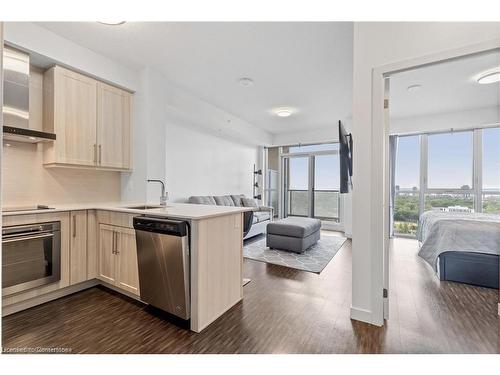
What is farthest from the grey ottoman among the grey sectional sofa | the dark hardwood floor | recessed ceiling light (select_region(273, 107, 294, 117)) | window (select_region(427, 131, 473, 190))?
window (select_region(427, 131, 473, 190))

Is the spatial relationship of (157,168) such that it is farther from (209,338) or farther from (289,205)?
(289,205)

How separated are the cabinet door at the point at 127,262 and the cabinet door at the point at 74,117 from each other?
114 cm

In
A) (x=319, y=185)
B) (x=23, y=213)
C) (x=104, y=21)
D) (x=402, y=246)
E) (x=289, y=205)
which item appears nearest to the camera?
(x=23, y=213)

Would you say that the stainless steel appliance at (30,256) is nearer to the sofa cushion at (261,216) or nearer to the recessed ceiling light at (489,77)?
the sofa cushion at (261,216)

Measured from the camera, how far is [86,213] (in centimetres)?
264

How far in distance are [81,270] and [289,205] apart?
587cm

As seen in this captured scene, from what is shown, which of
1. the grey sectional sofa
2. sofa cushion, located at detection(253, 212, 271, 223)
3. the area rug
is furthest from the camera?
sofa cushion, located at detection(253, 212, 271, 223)

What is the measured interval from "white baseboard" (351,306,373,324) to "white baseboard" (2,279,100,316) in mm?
2751

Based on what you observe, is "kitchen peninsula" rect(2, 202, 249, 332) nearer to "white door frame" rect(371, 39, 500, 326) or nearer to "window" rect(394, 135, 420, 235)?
"white door frame" rect(371, 39, 500, 326)

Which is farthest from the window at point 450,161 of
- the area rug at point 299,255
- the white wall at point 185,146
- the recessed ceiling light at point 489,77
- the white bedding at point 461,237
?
the white wall at point 185,146

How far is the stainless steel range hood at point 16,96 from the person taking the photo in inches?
90.7

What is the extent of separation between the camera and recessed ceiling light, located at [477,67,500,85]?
125 inches

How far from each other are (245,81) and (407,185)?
14.9 feet
